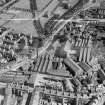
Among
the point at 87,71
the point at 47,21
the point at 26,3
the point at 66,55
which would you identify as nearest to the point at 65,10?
the point at 47,21

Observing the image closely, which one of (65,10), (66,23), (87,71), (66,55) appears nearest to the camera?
(87,71)

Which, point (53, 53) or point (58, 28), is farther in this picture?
point (58, 28)

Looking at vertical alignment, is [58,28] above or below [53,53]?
above

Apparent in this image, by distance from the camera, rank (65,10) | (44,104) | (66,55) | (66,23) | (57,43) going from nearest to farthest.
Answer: (44,104), (66,55), (57,43), (66,23), (65,10)

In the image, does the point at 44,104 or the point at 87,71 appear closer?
the point at 44,104

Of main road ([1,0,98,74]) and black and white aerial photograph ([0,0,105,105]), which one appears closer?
black and white aerial photograph ([0,0,105,105])

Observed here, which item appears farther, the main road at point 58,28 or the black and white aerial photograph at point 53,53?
the main road at point 58,28

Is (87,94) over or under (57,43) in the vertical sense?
under

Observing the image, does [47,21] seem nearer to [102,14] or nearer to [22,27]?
[22,27]
